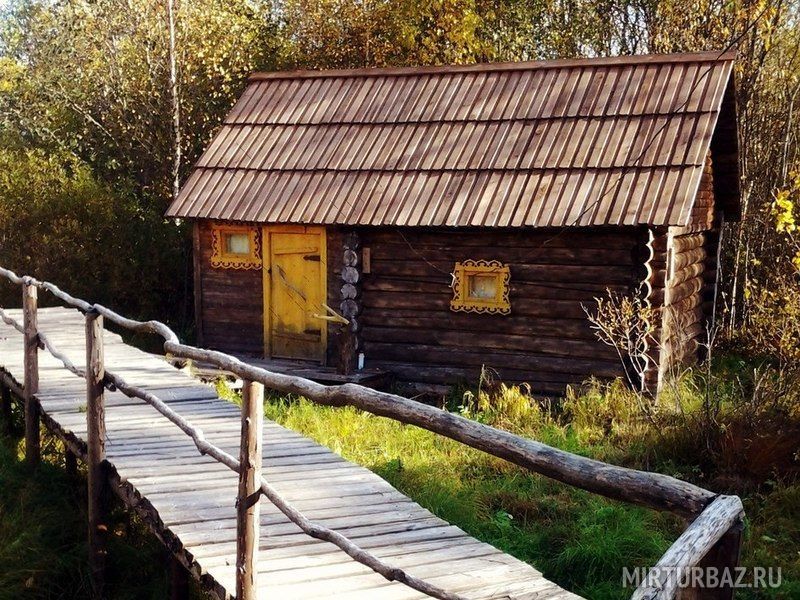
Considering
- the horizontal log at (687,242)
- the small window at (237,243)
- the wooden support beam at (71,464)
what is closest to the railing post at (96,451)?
the wooden support beam at (71,464)

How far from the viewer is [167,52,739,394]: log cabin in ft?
34.7

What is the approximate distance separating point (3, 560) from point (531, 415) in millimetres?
5507

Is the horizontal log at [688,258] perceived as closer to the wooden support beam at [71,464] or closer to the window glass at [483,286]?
the window glass at [483,286]

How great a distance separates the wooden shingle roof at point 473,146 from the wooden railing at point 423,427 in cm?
567

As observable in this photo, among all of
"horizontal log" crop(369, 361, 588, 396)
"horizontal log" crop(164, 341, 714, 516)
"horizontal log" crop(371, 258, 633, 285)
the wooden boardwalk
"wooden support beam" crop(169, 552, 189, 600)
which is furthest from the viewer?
"horizontal log" crop(369, 361, 588, 396)

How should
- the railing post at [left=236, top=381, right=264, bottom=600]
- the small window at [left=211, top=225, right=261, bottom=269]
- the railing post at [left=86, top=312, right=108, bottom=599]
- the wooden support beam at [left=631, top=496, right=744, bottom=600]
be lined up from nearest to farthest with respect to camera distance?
the wooden support beam at [left=631, top=496, right=744, bottom=600] < the railing post at [left=236, top=381, right=264, bottom=600] < the railing post at [left=86, top=312, right=108, bottom=599] < the small window at [left=211, top=225, right=261, bottom=269]

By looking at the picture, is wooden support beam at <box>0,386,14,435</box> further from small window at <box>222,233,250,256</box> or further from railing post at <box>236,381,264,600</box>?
railing post at <box>236,381,264,600</box>

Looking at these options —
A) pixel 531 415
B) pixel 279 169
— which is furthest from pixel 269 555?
pixel 279 169

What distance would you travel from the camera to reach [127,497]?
18.4 feet

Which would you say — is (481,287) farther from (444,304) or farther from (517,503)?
(517,503)

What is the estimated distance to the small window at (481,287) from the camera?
11.0m

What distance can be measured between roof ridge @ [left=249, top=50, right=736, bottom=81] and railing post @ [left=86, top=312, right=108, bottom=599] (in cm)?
824

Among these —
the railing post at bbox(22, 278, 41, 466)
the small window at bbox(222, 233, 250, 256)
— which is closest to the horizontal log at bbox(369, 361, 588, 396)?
the small window at bbox(222, 233, 250, 256)

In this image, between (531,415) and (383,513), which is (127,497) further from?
(531,415)
